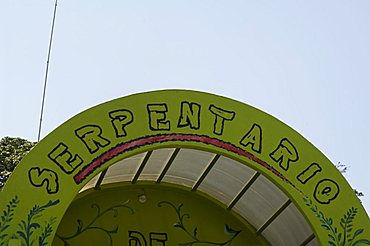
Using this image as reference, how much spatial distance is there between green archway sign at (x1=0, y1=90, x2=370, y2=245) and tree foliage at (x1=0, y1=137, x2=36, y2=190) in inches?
486

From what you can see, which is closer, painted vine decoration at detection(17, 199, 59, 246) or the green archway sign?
painted vine decoration at detection(17, 199, 59, 246)

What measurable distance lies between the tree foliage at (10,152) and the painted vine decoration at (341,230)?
41.8 feet

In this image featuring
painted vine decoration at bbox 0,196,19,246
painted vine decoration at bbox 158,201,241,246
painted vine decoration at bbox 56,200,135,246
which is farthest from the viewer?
painted vine decoration at bbox 158,201,241,246

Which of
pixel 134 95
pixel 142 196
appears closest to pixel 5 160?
pixel 142 196

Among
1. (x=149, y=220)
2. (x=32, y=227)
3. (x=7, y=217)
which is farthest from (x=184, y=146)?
(x=149, y=220)

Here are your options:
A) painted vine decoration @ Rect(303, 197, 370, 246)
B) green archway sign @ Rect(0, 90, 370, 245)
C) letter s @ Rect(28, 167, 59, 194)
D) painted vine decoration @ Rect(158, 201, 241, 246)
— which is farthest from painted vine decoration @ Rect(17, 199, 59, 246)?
painted vine decoration @ Rect(158, 201, 241, 246)

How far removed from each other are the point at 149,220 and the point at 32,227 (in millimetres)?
2242

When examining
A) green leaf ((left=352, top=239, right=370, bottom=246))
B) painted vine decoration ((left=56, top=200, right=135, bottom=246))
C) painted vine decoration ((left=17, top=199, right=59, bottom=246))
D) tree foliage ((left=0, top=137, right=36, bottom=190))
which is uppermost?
tree foliage ((left=0, top=137, right=36, bottom=190))

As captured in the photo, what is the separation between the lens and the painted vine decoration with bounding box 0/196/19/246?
5.47m

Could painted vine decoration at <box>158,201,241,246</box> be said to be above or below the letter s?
above

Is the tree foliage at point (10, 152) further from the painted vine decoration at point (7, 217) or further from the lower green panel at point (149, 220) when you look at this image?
the painted vine decoration at point (7, 217)

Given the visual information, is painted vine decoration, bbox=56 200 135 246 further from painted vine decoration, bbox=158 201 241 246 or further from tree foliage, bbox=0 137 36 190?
tree foliage, bbox=0 137 36 190

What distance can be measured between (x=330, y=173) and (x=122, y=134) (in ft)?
5.75

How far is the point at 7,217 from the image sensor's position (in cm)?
551
